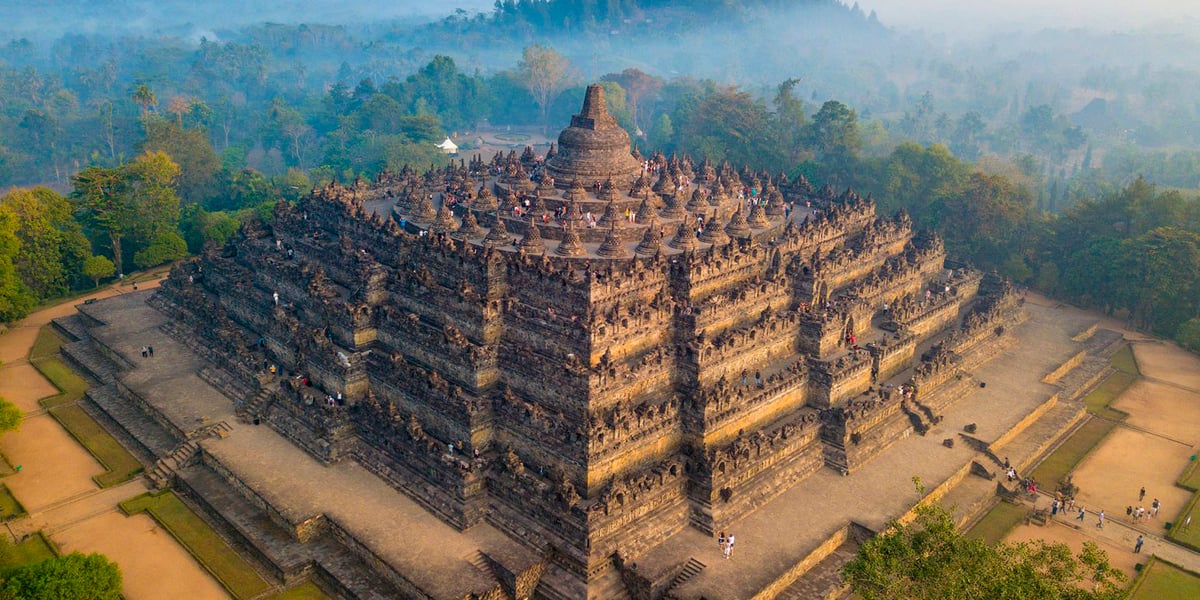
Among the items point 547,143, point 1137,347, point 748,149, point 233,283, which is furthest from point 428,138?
point 1137,347

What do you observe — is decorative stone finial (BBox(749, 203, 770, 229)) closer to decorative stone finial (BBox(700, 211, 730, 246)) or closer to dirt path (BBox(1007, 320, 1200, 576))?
decorative stone finial (BBox(700, 211, 730, 246))

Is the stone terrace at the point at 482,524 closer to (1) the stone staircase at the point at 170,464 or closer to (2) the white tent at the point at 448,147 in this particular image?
(1) the stone staircase at the point at 170,464

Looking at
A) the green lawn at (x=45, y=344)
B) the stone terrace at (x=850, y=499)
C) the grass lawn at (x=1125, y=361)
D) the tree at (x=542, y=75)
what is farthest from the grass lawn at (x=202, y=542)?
the tree at (x=542, y=75)

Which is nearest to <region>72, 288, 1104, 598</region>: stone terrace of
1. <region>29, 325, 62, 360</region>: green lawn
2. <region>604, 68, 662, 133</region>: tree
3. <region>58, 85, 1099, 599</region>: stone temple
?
<region>58, 85, 1099, 599</region>: stone temple

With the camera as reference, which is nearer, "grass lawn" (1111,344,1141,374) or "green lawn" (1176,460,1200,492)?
"green lawn" (1176,460,1200,492)

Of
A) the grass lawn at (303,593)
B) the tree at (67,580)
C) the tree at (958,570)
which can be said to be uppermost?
the tree at (958,570)

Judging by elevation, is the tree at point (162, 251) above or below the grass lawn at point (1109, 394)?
above

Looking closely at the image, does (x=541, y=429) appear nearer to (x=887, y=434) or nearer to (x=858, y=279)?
(x=887, y=434)
